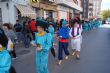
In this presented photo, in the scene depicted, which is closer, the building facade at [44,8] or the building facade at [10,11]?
the building facade at [10,11]

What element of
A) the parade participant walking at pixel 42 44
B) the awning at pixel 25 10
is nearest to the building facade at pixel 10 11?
the awning at pixel 25 10

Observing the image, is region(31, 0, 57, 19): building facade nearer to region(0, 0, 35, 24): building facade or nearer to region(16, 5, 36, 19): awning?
region(16, 5, 36, 19): awning

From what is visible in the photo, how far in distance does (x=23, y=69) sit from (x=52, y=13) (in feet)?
85.7

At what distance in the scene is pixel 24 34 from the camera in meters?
13.6

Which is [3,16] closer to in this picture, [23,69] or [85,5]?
[23,69]

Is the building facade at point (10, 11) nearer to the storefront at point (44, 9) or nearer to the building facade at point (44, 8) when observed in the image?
the building facade at point (44, 8)

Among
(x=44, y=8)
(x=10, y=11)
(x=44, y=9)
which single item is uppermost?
(x=44, y=8)

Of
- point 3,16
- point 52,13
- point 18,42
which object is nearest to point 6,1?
point 3,16

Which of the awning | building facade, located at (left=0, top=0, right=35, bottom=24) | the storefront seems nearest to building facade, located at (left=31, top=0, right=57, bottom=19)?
the storefront

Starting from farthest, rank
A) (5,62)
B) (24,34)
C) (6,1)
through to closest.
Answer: (6,1)
(24,34)
(5,62)

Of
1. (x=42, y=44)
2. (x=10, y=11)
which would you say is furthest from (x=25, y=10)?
(x=42, y=44)

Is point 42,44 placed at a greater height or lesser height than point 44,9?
lesser

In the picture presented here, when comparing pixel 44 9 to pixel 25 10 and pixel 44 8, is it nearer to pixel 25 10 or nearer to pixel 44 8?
pixel 44 8

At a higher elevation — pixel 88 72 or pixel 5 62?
pixel 5 62
